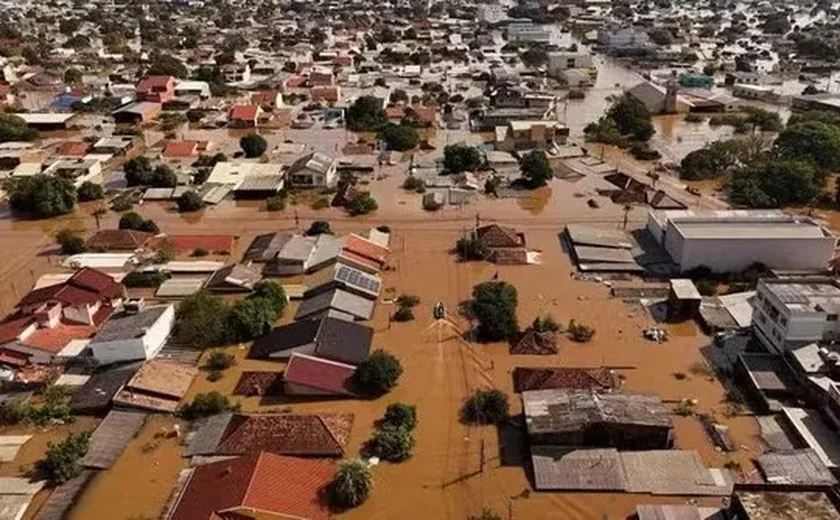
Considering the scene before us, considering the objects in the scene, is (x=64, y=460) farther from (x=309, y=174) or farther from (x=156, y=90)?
(x=156, y=90)

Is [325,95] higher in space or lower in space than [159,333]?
higher

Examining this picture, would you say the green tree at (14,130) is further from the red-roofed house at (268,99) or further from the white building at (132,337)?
the white building at (132,337)

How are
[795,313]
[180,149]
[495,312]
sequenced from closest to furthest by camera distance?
1. [795,313]
2. [495,312]
3. [180,149]

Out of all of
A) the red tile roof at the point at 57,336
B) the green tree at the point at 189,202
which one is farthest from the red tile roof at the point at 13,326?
the green tree at the point at 189,202

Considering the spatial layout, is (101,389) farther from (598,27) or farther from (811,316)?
→ (598,27)

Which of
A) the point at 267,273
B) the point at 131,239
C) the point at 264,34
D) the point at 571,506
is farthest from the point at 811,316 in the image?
the point at 264,34

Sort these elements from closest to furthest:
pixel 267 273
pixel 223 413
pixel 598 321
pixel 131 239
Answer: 1. pixel 223 413
2. pixel 598 321
3. pixel 267 273
4. pixel 131 239

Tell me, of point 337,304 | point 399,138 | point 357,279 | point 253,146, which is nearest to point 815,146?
point 399,138
